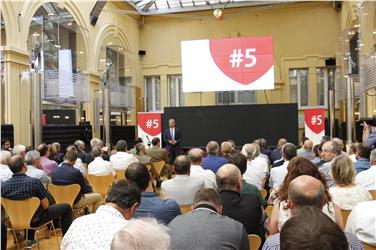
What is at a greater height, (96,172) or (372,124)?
(372,124)

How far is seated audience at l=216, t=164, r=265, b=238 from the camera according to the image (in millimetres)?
3107

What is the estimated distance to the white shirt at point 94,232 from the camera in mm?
2225

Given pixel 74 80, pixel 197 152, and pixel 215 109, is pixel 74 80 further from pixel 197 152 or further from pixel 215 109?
pixel 197 152

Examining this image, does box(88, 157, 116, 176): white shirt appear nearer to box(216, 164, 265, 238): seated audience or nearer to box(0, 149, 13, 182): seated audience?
box(0, 149, 13, 182): seated audience

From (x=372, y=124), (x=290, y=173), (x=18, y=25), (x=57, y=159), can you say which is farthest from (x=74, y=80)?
(x=290, y=173)

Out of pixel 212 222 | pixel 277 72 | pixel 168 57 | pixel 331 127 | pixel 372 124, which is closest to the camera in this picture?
pixel 212 222

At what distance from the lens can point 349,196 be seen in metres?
3.45

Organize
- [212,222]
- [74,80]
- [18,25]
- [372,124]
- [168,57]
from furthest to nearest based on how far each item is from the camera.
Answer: [168,57] → [74,80] → [18,25] → [372,124] → [212,222]

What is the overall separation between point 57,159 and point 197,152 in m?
3.30

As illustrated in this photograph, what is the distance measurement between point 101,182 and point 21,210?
2.04 m

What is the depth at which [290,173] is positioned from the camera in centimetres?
312

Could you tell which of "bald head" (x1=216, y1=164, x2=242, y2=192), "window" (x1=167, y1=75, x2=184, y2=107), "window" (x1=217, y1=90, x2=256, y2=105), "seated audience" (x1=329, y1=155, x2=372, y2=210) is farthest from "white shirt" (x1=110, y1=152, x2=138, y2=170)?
"window" (x1=167, y1=75, x2=184, y2=107)

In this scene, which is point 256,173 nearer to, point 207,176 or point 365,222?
point 207,176

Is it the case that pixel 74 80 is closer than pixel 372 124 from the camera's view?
No
